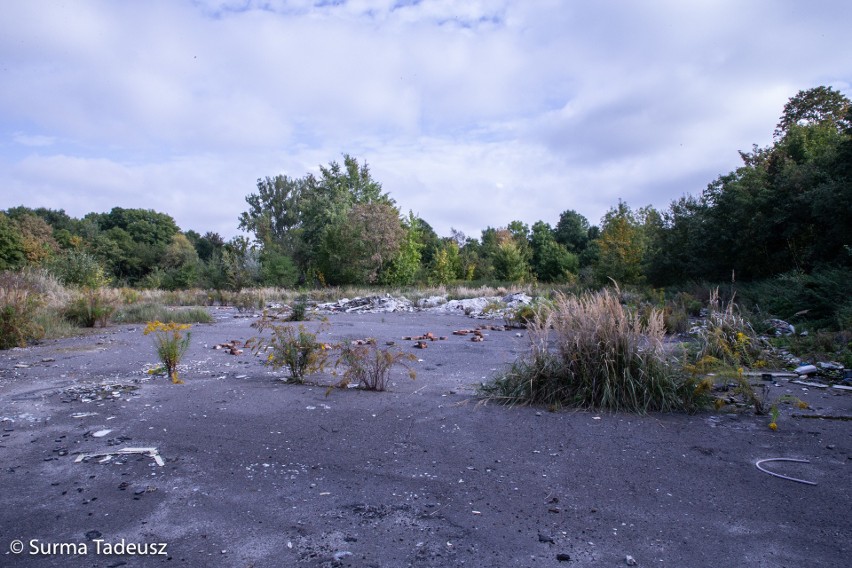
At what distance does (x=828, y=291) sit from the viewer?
Result: 1085cm

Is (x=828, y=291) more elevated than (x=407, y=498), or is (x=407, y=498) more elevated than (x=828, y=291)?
(x=828, y=291)

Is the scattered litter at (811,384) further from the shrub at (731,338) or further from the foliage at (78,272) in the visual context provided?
the foliage at (78,272)

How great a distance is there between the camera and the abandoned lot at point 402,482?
2668mm

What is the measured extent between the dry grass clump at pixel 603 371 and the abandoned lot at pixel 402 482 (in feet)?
0.74

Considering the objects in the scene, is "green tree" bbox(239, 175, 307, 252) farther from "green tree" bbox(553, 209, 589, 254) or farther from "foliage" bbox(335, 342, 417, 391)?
"foliage" bbox(335, 342, 417, 391)

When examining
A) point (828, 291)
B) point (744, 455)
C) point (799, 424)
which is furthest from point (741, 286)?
point (744, 455)

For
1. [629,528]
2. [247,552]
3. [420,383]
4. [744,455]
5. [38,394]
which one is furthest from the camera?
[420,383]

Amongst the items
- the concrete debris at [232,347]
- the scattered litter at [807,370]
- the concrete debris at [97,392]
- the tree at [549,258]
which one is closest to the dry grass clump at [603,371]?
the scattered litter at [807,370]

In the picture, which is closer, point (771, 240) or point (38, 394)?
point (38, 394)

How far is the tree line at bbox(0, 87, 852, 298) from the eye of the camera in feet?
53.9

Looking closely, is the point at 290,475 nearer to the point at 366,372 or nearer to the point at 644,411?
the point at 366,372

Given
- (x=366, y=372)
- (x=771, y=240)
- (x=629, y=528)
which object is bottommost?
(x=629, y=528)

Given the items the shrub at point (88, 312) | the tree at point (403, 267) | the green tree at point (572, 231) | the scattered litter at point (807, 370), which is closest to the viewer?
the scattered litter at point (807, 370)

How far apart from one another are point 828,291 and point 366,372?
1041 cm
